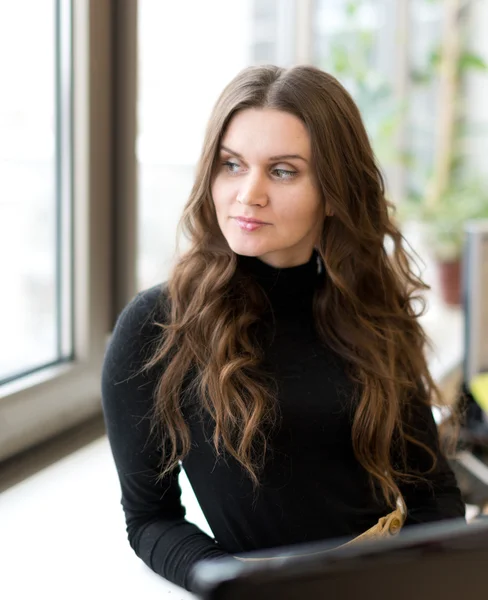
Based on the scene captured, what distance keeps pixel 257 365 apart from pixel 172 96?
1.44 m

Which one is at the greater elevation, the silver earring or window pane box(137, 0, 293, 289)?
window pane box(137, 0, 293, 289)

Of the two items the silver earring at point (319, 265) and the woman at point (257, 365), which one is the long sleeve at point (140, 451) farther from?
the silver earring at point (319, 265)

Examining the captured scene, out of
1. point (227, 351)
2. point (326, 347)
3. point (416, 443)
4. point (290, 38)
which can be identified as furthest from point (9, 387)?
point (290, 38)

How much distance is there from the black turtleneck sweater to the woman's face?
0.17 m

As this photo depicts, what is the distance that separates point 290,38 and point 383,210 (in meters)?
2.08

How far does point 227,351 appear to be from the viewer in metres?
1.24

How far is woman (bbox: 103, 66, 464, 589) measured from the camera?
3.93 ft

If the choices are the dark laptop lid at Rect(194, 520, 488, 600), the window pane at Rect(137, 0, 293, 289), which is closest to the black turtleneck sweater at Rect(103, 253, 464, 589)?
the dark laptop lid at Rect(194, 520, 488, 600)

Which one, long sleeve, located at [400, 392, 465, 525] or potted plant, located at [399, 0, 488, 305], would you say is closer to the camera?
long sleeve, located at [400, 392, 465, 525]

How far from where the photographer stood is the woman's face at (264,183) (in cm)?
119

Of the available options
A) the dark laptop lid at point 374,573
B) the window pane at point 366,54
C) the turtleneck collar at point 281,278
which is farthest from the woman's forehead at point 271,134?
the window pane at point 366,54

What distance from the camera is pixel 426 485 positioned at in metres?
1.40

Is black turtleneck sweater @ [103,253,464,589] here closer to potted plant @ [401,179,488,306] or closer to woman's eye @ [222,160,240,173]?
woman's eye @ [222,160,240,173]

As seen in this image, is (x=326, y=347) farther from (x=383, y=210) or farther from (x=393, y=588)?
(x=393, y=588)
